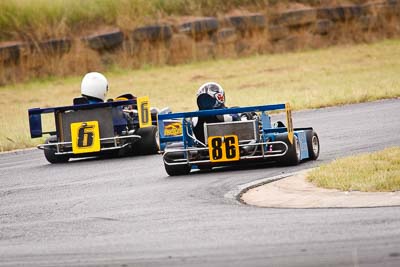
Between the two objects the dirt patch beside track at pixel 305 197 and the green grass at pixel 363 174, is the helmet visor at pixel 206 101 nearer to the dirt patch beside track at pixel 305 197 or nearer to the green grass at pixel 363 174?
the green grass at pixel 363 174

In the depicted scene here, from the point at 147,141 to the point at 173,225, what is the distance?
854 centimetres

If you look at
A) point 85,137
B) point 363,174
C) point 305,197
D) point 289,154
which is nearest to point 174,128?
point 85,137

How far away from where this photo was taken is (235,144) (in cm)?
1395

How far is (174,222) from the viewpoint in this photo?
9891mm

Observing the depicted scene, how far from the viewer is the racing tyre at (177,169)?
14438 millimetres

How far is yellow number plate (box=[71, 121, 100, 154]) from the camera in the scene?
1766 cm

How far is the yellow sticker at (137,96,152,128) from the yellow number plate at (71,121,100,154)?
27.2 inches

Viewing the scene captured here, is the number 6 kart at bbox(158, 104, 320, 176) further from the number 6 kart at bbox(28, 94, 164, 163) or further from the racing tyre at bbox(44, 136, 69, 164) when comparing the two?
the racing tyre at bbox(44, 136, 69, 164)

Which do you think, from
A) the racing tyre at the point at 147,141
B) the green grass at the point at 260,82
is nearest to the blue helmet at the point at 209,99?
the racing tyre at the point at 147,141

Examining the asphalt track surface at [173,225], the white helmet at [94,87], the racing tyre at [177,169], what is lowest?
the asphalt track surface at [173,225]

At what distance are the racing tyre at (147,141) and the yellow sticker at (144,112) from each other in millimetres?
105

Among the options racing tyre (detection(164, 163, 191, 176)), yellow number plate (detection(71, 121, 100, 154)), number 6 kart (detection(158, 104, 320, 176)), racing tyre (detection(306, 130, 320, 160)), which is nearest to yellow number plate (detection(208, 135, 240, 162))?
number 6 kart (detection(158, 104, 320, 176))

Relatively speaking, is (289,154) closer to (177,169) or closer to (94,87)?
(177,169)

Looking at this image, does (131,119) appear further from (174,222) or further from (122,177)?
(174,222)
